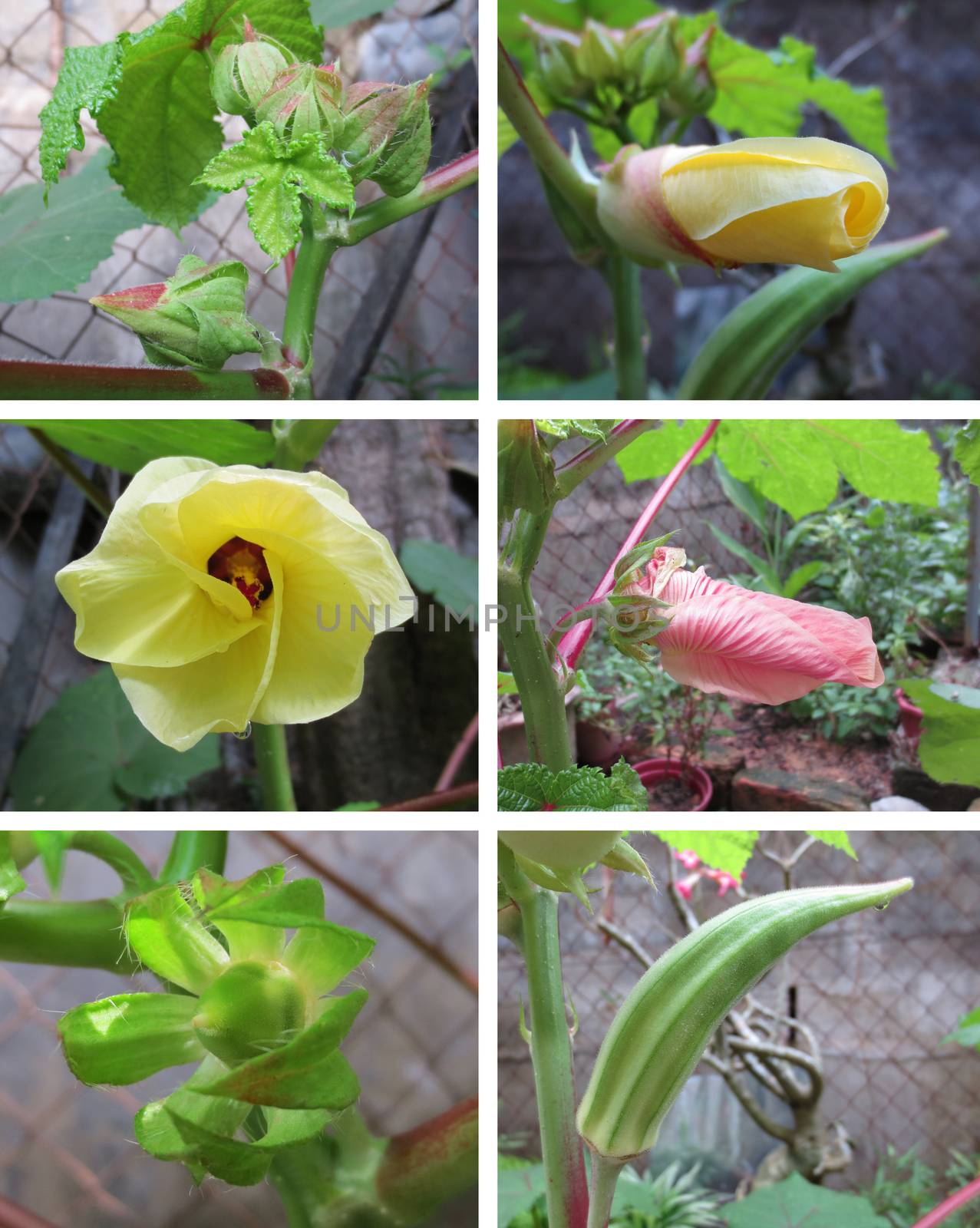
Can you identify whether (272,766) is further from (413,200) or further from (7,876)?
(413,200)

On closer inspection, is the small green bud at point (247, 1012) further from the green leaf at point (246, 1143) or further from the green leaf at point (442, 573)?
the green leaf at point (442, 573)

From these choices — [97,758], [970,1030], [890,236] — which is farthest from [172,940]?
[890,236]

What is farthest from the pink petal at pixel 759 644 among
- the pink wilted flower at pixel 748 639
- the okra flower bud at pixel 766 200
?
the okra flower bud at pixel 766 200

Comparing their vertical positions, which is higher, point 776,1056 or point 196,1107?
point 196,1107

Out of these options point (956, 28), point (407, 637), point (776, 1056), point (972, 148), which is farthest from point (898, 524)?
point (956, 28)

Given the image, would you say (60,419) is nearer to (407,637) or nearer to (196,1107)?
(196,1107)

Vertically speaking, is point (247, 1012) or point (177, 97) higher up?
point (177, 97)
